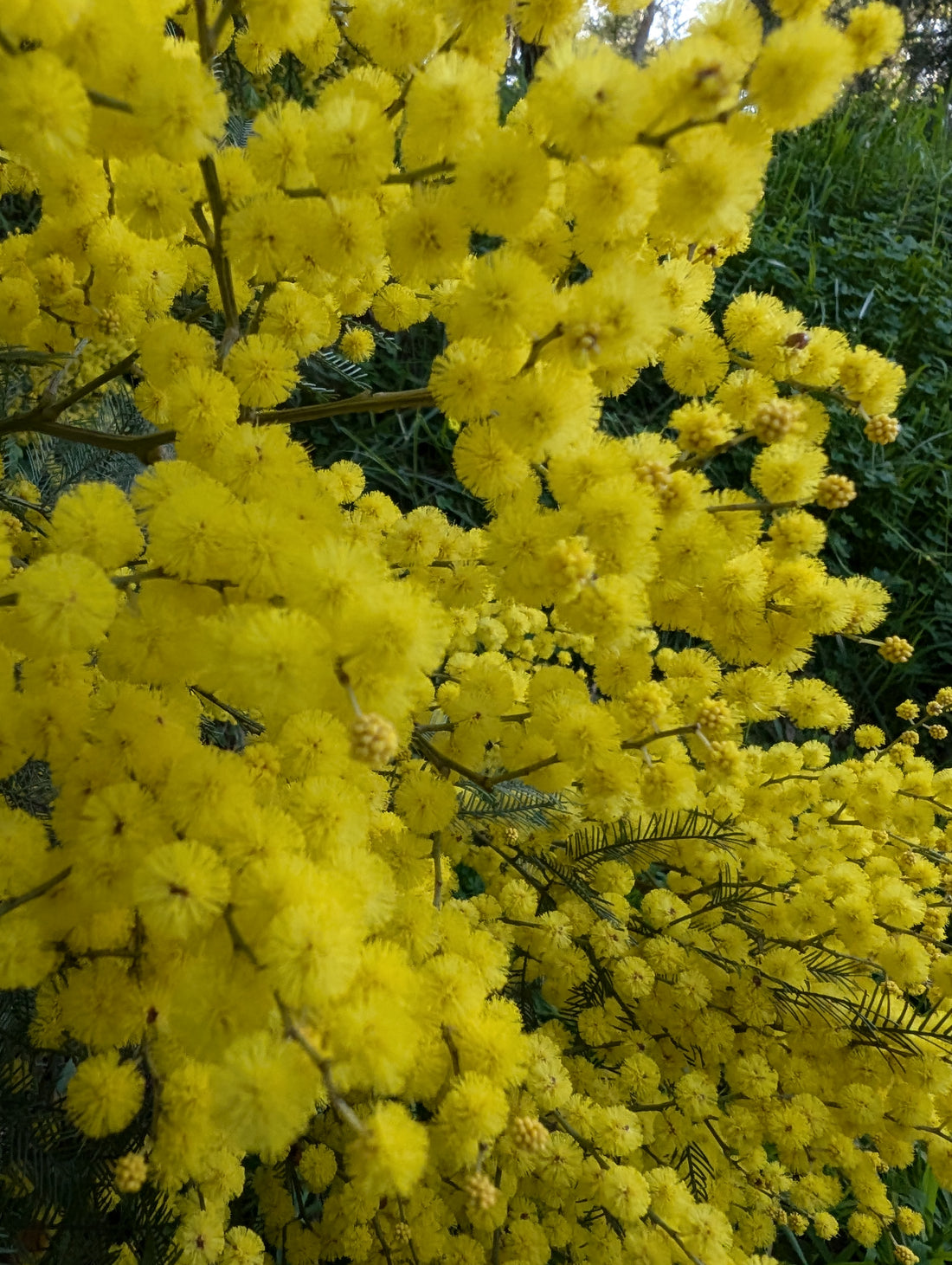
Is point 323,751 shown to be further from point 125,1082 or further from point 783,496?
point 783,496

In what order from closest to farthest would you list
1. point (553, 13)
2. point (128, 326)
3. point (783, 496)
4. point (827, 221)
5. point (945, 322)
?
point (553, 13) → point (783, 496) → point (128, 326) → point (945, 322) → point (827, 221)

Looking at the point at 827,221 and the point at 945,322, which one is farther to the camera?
the point at 827,221

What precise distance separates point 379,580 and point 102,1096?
21.0 inches

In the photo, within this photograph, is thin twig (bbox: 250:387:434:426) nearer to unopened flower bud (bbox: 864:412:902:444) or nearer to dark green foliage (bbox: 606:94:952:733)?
unopened flower bud (bbox: 864:412:902:444)

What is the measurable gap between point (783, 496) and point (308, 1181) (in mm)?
1188

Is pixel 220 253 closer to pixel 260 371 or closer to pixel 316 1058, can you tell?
pixel 260 371

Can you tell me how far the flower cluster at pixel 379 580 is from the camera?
64 cm

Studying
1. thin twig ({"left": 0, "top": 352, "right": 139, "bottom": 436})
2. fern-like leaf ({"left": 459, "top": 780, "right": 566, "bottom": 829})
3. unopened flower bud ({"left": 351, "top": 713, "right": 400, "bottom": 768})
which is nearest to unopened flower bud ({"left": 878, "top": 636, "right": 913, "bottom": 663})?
fern-like leaf ({"left": 459, "top": 780, "right": 566, "bottom": 829})

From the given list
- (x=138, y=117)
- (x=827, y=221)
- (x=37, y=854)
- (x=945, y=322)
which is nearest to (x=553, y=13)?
(x=138, y=117)

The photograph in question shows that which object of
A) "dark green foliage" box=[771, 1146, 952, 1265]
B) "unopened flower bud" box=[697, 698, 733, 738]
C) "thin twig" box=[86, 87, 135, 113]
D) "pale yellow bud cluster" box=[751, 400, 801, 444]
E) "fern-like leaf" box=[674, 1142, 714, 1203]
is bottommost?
"dark green foliage" box=[771, 1146, 952, 1265]

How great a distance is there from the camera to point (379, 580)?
0.69 meters

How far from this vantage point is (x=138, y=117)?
644mm

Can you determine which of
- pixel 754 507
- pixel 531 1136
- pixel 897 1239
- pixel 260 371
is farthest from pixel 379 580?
pixel 897 1239

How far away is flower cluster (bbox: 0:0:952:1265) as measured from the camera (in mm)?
639
